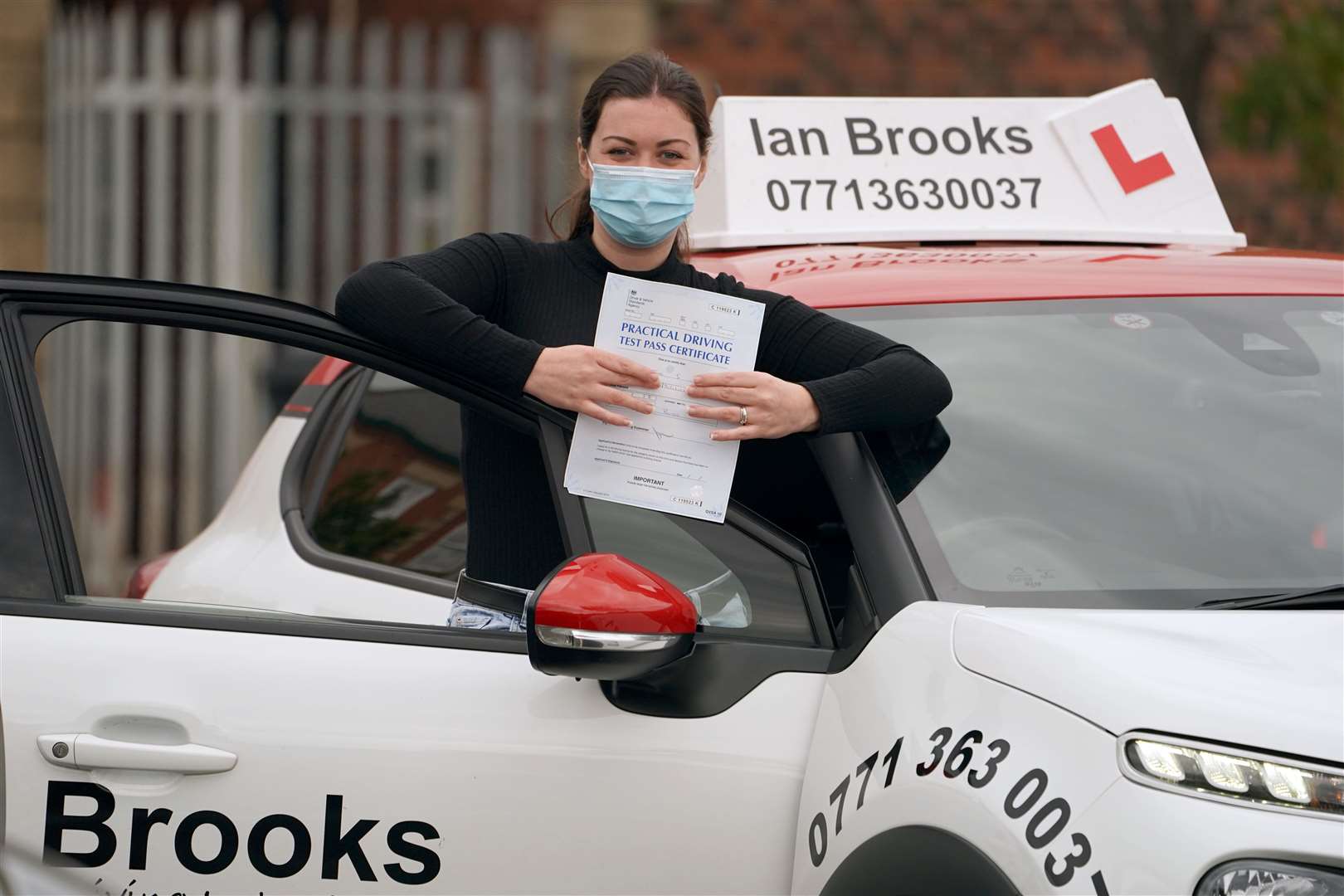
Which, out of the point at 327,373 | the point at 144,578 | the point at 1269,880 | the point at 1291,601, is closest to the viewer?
the point at 1269,880

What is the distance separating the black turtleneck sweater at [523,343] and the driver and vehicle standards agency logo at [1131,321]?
1.41ft

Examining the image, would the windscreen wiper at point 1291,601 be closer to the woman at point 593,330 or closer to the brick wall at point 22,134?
the woman at point 593,330

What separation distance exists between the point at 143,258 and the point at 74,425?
93 cm

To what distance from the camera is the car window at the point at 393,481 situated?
3785 mm

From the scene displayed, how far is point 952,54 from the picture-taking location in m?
9.67

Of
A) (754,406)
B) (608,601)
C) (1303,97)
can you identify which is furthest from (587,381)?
(1303,97)

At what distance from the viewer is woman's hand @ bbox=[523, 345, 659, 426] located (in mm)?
2547

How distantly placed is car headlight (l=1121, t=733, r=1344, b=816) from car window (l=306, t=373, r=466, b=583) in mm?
1943

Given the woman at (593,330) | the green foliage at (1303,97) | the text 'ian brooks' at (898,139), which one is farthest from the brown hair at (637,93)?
the green foliage at (1303,97)

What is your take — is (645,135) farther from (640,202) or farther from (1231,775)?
(1231,775)

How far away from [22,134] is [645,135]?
25.3 feet

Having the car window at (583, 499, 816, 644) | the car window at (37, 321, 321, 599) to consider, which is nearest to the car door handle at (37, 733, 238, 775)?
the car window at (583, 499, 816, 644)

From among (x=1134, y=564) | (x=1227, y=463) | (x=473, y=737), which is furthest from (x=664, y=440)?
(x=1227, y=463)

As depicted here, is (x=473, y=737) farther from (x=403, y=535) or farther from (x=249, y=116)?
(x=249, y=116)
